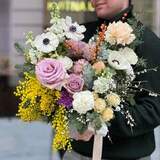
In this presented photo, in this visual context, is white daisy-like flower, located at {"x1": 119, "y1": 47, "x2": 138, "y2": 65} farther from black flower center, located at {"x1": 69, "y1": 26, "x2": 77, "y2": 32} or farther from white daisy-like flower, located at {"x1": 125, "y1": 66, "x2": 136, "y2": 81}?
black flower center, located at {"x1": 69, "y1": 26, "x2": 77, "y2": 32}

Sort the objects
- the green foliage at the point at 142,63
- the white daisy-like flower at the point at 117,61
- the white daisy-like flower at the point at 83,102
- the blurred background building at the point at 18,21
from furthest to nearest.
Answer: the blurred background building at the point at 18,21
the green foliage at the point at 142,63
the white daisy-like flower at the point at 117,61
the white daisy-like flower at the point at 83,102

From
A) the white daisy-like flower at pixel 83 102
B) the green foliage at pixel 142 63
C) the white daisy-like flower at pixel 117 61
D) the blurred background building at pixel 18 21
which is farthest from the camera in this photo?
the blurred background building at pixel 18 21

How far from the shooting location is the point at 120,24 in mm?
2770

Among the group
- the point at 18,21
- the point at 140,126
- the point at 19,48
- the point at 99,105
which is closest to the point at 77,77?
the point at 99,105

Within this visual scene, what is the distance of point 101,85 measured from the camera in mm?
2668

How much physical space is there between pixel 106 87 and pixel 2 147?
173 inches

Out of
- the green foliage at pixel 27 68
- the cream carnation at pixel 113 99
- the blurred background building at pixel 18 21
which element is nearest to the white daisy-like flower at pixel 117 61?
the cream carnation at pixel 113 99

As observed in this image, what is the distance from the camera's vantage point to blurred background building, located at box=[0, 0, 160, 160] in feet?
29.0

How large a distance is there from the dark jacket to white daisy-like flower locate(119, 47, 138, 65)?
7.4 inches

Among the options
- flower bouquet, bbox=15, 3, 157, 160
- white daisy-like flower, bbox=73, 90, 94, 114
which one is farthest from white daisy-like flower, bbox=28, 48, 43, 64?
white daisy-like flower, bbox=73, 90, 94, 114

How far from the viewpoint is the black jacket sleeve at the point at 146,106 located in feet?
9.58

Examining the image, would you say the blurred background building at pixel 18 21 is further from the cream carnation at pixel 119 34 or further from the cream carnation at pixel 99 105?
the cream carnation at pixel 99 105

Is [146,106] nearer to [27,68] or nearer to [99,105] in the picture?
[99,105]

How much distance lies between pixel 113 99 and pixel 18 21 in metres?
6.91
